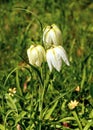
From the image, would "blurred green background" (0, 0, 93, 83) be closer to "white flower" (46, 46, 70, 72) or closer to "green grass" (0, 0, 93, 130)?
"green grass" (0, 0, 93, 130)

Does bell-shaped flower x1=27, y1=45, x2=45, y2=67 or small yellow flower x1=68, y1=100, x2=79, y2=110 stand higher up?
bell-shaped flower x1=27, y1=45, x2=45, y2=67

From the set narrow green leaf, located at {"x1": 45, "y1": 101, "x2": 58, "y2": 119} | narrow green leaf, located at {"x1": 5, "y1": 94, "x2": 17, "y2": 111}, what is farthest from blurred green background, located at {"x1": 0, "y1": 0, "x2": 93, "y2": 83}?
narrow green leaf, located at {"x1": 45, "y1": 101, "x2": 58, "y2": 119}

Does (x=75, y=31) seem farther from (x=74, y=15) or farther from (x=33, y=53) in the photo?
(x=33, y=53)

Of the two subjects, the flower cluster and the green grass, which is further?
the green grass

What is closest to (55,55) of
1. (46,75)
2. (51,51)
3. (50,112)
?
(51,51)

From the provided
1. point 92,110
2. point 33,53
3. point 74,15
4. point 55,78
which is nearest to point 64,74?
point 55,78

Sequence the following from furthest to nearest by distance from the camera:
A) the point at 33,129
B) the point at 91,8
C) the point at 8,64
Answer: the point at 91,8 → the point at 8,64 → the point at 33,129

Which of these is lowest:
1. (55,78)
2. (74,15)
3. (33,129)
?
(33,129)
